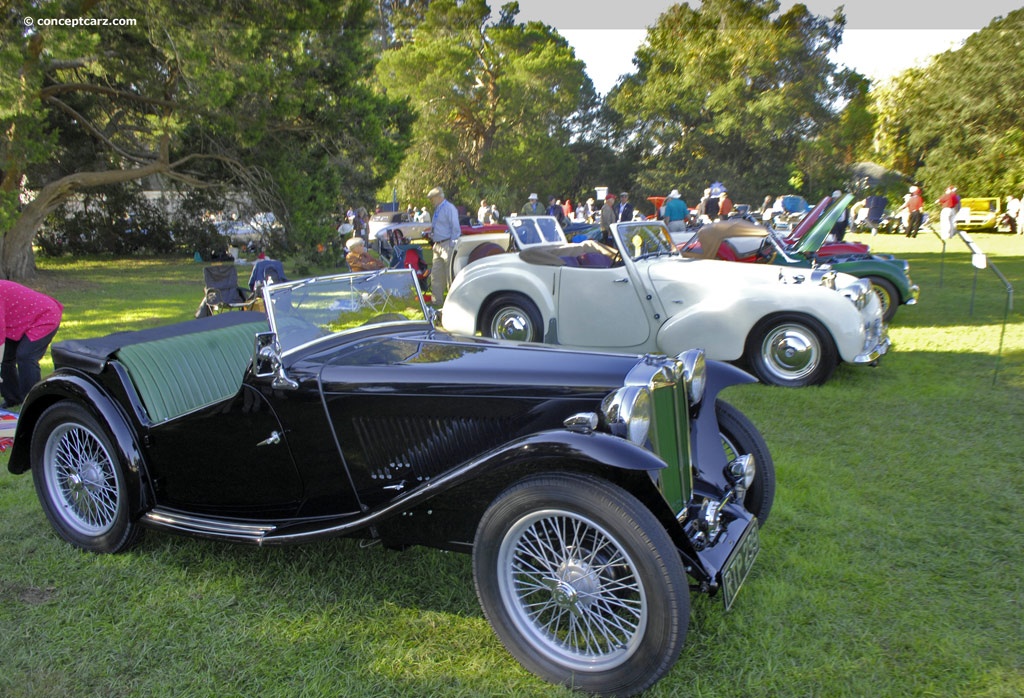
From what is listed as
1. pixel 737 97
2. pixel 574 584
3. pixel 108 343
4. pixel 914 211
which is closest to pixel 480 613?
pixel 574 584

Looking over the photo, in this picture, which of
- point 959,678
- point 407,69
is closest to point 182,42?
point 959,678

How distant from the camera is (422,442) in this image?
313 cm

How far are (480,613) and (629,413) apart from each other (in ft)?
3.70

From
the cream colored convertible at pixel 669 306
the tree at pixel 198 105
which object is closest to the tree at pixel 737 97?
the tree at pixel 198 105

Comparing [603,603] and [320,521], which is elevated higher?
[320,521]

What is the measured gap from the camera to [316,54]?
15.0 m

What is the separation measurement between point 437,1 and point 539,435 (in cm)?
3823

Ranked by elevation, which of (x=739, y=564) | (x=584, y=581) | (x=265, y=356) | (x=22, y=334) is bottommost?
(x=739, y=564)

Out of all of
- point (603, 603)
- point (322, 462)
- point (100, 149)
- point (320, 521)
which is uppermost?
point (100, 149)

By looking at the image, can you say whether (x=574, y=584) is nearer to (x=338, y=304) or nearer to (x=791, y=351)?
(x=338, y=304)

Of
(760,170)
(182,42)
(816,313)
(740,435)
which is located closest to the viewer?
(740,435)

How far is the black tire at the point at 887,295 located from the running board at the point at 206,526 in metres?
8.59

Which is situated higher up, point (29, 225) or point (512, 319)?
point (29, 225)

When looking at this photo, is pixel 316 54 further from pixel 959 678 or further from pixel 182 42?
pixel 959 678
